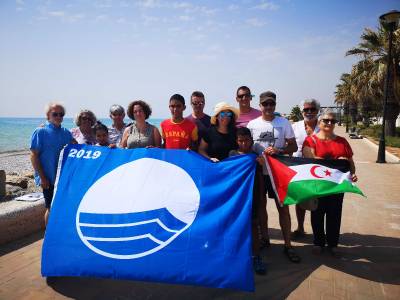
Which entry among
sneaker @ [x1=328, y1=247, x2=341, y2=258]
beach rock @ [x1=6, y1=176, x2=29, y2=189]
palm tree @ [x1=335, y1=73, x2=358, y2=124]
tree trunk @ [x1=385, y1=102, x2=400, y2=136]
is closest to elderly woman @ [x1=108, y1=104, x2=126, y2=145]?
sneaker @ [x1=328, y1=247, x2=341, y2=258]

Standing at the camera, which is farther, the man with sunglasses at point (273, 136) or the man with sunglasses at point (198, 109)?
the man with sunglasses at point (198, 109)

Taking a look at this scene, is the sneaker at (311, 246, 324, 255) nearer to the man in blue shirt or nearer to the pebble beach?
the man in blue shirt

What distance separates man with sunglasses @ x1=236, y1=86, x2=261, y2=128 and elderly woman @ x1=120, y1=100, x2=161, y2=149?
1.30m

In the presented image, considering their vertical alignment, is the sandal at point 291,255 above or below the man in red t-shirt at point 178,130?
below

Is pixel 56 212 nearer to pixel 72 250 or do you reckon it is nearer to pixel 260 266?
pixel 72 250

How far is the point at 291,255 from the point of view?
3.75 m

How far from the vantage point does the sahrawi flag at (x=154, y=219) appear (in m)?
2.79

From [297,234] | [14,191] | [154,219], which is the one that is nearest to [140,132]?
[154,219]

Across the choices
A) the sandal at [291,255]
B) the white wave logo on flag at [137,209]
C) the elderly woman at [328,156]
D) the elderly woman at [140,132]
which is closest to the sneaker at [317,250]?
the elderly woman at [328,156]

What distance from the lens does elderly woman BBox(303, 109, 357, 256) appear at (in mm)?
3666

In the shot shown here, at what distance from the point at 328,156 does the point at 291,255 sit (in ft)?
4.61

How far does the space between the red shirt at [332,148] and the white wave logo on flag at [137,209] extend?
180 cm

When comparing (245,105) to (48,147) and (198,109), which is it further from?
(48,147)

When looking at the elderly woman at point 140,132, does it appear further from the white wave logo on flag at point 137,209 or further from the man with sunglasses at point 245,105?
the man with sunglasses at point 245,105
